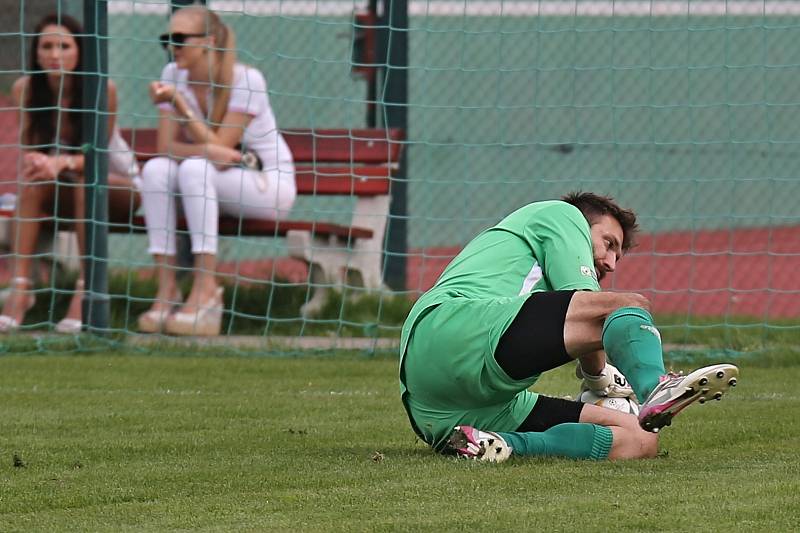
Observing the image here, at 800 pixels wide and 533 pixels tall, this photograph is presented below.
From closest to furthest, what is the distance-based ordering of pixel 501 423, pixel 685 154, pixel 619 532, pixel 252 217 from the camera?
pixel 619 532 → pixel 501 423 → pixel 252 217 → pixel 685 154

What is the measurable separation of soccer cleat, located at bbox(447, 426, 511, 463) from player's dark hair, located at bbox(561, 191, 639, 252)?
0.82m

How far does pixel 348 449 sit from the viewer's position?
5.11 meters

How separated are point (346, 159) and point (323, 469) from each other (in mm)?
5083

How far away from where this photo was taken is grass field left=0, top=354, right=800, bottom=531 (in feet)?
12.3

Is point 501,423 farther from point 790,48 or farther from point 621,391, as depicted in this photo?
point 790,48

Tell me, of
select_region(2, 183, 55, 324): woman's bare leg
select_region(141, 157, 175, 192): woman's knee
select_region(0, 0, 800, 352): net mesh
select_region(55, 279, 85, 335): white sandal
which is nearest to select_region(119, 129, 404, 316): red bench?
select_region(141, 157, 175, 192): woman's knee

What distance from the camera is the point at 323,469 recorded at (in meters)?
4.58

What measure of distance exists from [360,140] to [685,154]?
5.88 metres

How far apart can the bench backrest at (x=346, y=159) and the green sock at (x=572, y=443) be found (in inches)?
184

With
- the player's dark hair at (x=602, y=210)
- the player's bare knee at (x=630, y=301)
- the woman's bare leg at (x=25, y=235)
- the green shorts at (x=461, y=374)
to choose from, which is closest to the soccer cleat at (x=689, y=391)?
the player's bare knee at (x=630, y=301)

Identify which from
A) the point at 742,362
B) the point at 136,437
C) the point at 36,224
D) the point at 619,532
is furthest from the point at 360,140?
the point at 619,532

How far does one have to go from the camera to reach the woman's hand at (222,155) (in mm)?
8891

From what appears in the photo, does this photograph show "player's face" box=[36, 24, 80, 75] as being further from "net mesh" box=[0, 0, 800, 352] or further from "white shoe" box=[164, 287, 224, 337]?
"net mesh" box=[0, 0, 800, 352]

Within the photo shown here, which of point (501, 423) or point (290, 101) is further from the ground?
point (290, 101)
